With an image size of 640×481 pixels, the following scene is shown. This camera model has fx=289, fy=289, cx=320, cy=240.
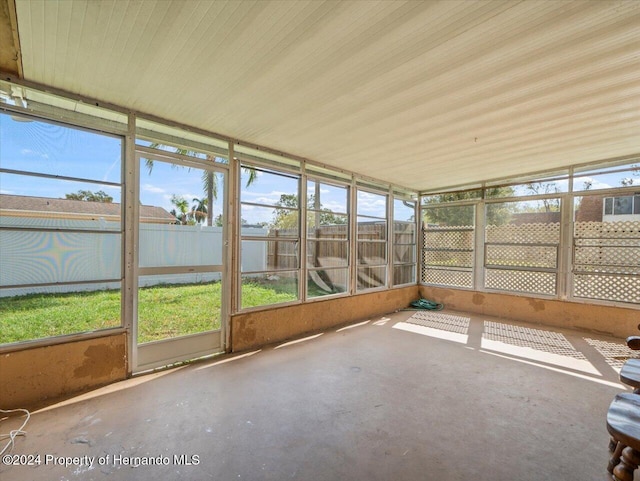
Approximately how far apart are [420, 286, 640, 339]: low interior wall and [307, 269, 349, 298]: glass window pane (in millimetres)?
2643

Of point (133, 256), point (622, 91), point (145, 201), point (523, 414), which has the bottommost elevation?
point (523, 414)

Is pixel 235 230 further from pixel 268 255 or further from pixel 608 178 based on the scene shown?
pixel 608 178

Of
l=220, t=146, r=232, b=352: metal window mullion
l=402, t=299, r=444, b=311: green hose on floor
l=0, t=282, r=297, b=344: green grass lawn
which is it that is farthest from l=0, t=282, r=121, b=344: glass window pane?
l=402, t=299, r=444, b=311: green hose on floor

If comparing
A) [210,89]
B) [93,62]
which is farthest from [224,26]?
[93,62]

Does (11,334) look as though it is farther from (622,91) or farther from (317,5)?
(622,91)

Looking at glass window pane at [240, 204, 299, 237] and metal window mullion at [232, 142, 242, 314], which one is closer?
metal window mullion at [232, 142, 242, 314]

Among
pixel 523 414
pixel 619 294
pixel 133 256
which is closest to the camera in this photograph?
pixel 523 414

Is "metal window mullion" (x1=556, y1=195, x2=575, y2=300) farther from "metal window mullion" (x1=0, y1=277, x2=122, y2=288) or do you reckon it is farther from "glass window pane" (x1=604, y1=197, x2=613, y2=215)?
"metal window mullion" (x1=0, y1=277, x2=122, y2=288)

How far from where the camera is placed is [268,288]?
414cm

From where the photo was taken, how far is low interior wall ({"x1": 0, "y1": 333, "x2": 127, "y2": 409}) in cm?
239

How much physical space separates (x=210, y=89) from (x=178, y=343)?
2.74 meters

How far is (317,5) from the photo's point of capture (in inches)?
63.3

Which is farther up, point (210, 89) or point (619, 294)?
point (210, 89)

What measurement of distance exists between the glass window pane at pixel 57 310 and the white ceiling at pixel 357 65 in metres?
1.83
